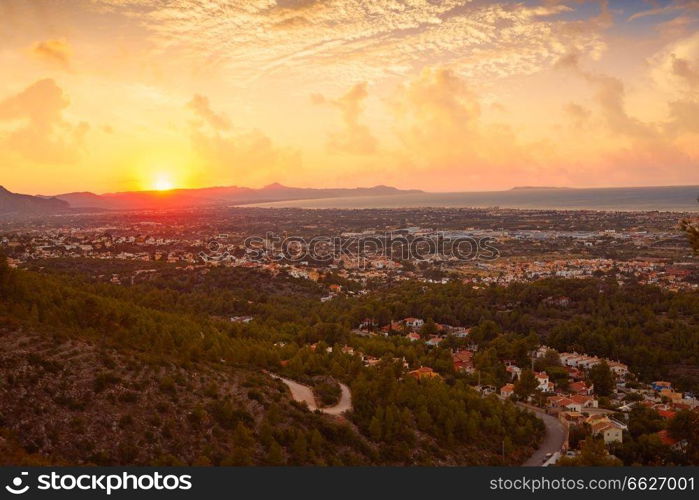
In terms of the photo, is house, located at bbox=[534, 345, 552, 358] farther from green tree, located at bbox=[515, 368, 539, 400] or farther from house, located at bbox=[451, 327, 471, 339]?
green tree, located at bbox=[515, 368, 539, 400]

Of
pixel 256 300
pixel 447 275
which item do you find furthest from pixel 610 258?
pixel 256 300

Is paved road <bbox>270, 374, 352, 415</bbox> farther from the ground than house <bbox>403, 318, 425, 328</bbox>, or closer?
farther from the ground

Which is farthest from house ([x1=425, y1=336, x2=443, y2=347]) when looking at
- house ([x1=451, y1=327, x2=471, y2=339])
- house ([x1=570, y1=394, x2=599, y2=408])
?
house ([x1=570, y1=394, x2=599, y2=408])

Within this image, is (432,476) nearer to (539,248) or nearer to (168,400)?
(168,400)

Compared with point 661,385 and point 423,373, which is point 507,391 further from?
point 661,385

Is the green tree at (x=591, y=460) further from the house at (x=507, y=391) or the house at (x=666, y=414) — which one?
the house at (x=507, y=391)

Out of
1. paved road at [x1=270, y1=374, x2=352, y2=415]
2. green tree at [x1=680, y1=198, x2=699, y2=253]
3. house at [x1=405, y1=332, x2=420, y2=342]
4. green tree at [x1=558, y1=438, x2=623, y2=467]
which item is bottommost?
house at [x1=405, y1=332, x2=420, y2=342]
